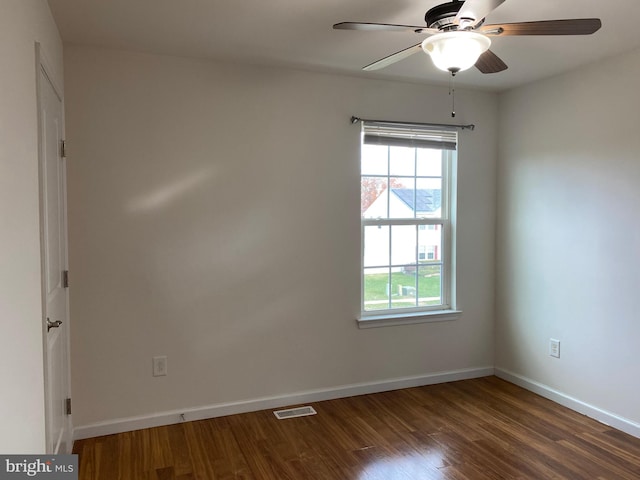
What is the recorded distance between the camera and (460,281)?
156 inches

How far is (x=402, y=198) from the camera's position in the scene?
3850 millimetres

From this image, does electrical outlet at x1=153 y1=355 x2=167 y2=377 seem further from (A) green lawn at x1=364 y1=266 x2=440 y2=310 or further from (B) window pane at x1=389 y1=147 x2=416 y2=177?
(B) window pane at x1=389 y1=147 x2=416 y2=177

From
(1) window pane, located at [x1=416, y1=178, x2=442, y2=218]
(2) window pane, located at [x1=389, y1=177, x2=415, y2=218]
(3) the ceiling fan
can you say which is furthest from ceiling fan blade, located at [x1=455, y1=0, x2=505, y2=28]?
(1) window pane, located at [x1=416, y1=178, x2=442, y2=218]

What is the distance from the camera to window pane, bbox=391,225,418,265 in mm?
3828

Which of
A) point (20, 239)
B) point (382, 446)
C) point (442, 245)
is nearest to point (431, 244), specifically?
point (442, 245)

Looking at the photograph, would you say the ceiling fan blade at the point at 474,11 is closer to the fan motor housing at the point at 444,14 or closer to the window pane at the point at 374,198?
the fan motor housing at the point at 444,14

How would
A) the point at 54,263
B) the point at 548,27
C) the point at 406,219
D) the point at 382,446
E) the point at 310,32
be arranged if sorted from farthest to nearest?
1. the point at 406,219
2. the point at 382,446
3. the point at 310,32
4. the point at 54,263
5. the point at 548,27

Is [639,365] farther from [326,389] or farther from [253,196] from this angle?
[253,196]

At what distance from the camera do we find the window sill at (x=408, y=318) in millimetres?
3658

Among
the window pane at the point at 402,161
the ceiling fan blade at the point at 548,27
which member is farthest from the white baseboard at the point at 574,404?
the ceiling fan blade at the point at 548,27

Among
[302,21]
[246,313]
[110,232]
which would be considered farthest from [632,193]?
[110,232]

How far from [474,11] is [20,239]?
1.72m

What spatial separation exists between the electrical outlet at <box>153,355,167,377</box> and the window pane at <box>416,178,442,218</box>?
2.19 meters

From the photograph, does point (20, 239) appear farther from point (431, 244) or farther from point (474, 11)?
point (431, 244)
